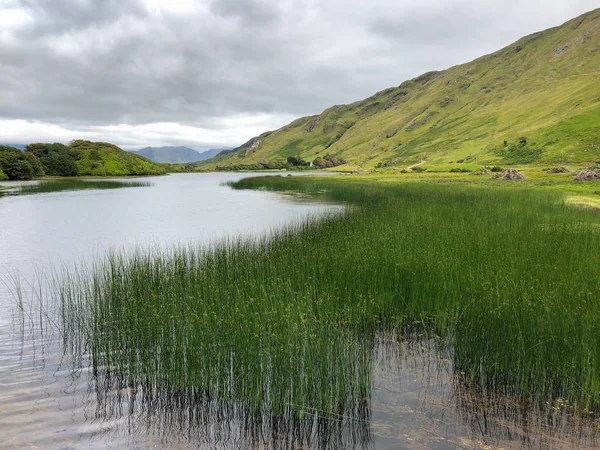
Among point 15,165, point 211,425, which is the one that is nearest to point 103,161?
point 15,165

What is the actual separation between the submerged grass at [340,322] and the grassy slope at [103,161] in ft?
377

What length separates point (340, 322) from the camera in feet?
24.8

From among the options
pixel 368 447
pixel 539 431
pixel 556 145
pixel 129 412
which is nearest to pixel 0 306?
pixel 129 412

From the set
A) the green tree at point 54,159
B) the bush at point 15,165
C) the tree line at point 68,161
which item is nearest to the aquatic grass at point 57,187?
the bush at point 15,165

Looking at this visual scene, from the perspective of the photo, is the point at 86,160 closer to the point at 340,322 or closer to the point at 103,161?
the point at 103,161

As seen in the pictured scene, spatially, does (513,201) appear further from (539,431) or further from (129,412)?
(129,412)

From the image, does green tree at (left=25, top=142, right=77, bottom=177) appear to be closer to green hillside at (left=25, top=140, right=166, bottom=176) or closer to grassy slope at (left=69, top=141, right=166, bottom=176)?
green hillside at (left=25, top=140, right=166, bottom=176)

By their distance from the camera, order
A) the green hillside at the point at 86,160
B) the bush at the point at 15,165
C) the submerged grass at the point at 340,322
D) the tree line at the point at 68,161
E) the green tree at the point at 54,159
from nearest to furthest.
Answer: the submerged grass at the point at 340,322 → the bush at the point at 15,165 → the tree line at the point at 68,161 → the green tree at the point at 54,159 → the green hillside at the point at 86,160

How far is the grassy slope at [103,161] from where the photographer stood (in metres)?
113

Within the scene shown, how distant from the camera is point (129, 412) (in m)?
6.39

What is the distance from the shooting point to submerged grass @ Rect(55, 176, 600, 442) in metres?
6.17

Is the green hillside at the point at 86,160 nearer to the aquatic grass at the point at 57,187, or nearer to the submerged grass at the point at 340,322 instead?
the aquatic grass at the point at 57,187

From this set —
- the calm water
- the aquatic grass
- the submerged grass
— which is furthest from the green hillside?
the submerged grass

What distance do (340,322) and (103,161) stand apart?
127 meters
